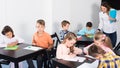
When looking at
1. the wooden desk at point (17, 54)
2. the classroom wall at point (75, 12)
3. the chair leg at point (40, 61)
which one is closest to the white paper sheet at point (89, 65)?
the wooden desk at point (17, 54)

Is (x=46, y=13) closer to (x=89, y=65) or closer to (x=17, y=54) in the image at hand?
(x=17, y=54)

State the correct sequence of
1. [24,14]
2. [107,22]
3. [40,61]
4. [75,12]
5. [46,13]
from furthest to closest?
[75,12], [46,13], [24,14], [107,22], [40,61]

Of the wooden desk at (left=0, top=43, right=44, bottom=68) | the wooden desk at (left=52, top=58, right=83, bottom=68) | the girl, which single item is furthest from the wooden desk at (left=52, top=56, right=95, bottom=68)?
the girl

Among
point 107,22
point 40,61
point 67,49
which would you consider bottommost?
point 40,61

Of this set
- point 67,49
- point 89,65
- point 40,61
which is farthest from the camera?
point 40,61

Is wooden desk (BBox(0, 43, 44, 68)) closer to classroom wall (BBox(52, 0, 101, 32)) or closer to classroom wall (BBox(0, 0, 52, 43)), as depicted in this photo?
classroom wall (BBox(0, 0, 52, 43))

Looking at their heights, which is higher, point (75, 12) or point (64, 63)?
point (75, 12)

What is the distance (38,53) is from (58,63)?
642 millimetres

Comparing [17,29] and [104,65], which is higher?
[17,29]

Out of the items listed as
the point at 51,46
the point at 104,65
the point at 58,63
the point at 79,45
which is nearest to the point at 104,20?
the point at 79,45

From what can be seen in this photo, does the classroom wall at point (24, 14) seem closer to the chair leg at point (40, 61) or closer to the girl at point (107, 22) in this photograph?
the chair leg at point (40, 61)

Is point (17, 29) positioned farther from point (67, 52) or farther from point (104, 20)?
point (67, 52)

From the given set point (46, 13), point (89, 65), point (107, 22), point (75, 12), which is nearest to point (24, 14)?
point (46, 13)

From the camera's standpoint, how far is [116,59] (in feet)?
6.74
